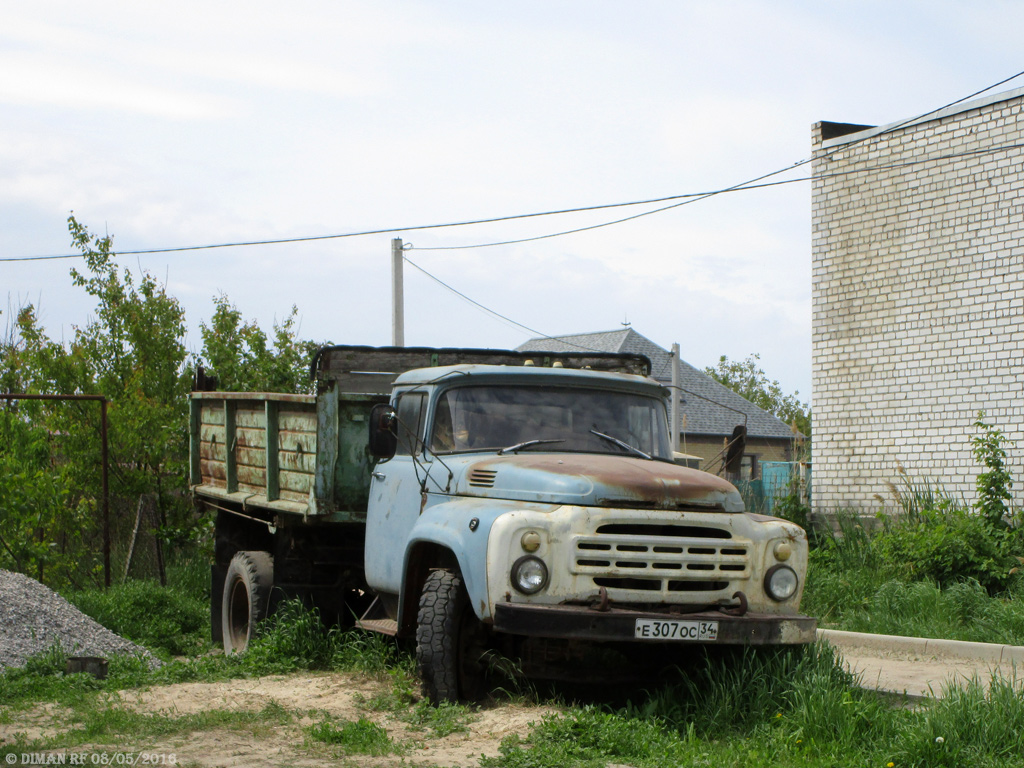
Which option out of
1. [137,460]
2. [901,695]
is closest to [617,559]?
[901,695]

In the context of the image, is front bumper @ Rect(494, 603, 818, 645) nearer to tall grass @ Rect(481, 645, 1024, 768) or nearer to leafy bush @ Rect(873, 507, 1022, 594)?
tall grass @ Rect(481, 645, 1024, 768)

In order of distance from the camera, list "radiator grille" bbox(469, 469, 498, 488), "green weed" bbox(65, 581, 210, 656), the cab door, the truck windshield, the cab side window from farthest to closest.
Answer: "green weed" bbox(65, 581, 210, 656) → the cab side window → the cab door → the truck windshield → "radiator grille" bbox(469, 469, 498, 488)

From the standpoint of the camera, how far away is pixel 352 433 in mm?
8688

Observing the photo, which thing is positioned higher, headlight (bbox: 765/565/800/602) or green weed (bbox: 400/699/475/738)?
headlight (bbox: 765/565/800/602)

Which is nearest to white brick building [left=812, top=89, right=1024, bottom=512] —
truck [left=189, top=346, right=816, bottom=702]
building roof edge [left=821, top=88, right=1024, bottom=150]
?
building roof edge [left=821, top=88, right=1024, bottom=150]

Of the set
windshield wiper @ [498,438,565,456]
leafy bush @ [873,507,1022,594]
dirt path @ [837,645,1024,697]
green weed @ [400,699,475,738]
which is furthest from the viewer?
leafy bush @ [873,507,1022,594]

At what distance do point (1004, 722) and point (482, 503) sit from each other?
294 cm

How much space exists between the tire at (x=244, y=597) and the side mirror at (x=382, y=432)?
236 centimetres

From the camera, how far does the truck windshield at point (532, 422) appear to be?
739 cm

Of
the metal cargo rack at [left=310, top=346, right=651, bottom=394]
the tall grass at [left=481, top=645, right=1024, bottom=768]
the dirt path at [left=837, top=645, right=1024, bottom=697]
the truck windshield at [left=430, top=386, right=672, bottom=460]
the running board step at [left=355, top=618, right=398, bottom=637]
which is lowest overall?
the dirt path at [left=837, top=645, right=1024, bottom=697]

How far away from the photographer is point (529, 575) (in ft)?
20.3

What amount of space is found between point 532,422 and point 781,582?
186 cm

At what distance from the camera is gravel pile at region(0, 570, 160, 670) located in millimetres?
8781

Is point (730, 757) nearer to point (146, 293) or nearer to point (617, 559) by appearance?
point (617, 559)
